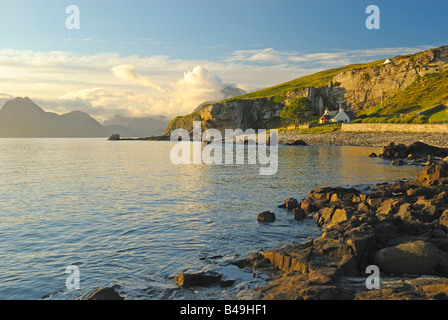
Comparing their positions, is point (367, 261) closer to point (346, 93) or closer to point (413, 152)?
point (413, 152)

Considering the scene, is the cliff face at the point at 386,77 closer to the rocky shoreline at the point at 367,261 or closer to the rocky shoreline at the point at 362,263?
the rocky shoreline at the point at 367,261

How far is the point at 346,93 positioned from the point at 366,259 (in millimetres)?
173376

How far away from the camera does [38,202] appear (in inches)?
974

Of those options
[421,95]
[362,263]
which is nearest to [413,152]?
[362,263]

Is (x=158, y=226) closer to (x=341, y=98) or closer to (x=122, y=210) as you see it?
(x=122, y=210)

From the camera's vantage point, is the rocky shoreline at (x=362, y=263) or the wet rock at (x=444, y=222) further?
the wet rock at (x=444, y=222)

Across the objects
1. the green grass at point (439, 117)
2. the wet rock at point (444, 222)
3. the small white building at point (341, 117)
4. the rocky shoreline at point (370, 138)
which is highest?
the small white building at point (341, 117)

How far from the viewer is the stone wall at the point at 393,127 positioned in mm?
76375

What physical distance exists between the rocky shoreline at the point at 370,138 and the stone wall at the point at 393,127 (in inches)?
82.6

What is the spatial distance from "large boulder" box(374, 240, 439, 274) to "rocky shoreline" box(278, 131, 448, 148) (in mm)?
61717

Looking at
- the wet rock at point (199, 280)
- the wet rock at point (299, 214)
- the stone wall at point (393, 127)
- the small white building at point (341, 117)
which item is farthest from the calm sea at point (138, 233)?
the small white building at point (341, 117)

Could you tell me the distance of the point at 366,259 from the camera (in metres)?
12.1
